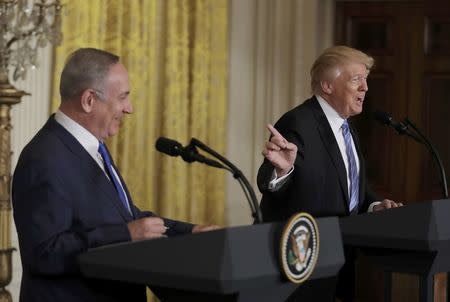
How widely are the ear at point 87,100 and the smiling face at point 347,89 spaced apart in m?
1.64

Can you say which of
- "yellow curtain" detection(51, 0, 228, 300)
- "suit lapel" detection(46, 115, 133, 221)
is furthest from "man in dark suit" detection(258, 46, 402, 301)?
"yellow curtain" detection(51, 0, 228, 300)

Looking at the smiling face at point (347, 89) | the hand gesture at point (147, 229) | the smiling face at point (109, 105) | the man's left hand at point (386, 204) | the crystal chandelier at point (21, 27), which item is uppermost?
the crystal chandelier at point (21, 27)

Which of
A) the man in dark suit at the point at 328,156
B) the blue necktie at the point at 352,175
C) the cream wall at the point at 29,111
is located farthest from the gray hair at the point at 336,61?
the cream wall at the point at 29,111

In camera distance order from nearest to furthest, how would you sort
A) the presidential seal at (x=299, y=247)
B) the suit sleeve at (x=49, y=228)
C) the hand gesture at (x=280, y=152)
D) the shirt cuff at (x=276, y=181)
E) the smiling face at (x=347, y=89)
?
the presidential seal at (x=299, y=247)
the suit sleeve at (x=49, y=228)
the hand gesture at (x=280, y=152)
the shirt cuff at (x=276, y=181)
the smiling face at (x=347, y=89)

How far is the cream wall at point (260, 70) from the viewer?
23.9 feet

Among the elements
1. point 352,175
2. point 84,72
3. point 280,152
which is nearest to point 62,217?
point 84,72

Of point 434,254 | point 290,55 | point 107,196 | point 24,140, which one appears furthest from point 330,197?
point 290,55

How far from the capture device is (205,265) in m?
2.31

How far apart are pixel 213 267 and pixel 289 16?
525 cm

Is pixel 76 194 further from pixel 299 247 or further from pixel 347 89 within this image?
pixel 347 89

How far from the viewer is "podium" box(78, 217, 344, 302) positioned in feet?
7.51

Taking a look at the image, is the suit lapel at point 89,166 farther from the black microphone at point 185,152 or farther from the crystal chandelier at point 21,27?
the crystal chandelier at point 21,27

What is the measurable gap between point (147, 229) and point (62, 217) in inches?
10.2

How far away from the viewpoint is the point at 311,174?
4020 millimetres
